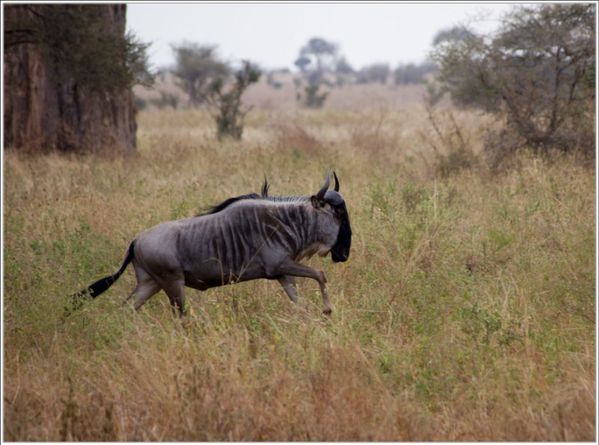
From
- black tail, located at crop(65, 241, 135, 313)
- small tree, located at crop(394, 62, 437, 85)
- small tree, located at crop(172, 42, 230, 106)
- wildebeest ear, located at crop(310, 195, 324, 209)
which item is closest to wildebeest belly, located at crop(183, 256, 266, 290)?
black tail, located at crop(65, 241, 135, 313)

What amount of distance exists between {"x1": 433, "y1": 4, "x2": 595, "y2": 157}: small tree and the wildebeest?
6562 mm

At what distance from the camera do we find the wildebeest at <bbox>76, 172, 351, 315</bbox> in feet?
17.4

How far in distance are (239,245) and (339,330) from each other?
114 centimetres

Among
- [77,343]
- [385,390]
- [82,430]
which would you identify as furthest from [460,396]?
[77,343]

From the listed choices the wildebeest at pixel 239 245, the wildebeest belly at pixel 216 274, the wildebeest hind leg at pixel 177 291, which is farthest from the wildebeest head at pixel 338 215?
the wildebeest hind leg at pixel 177 291

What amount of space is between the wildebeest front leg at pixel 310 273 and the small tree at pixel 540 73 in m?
6.78

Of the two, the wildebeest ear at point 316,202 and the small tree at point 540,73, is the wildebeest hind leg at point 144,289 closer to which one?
the wildebeest ear at point 316,202

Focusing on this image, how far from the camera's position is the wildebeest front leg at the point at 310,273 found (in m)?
5.30

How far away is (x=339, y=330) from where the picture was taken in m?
4.51

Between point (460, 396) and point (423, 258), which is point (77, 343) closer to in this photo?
point (460, 396)

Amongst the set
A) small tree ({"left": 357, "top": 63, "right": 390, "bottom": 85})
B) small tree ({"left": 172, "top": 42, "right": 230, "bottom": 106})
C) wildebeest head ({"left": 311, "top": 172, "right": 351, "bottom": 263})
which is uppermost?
wildebeest head ({"left": 311, "top": 172, "right": 351, "bottom": 263})

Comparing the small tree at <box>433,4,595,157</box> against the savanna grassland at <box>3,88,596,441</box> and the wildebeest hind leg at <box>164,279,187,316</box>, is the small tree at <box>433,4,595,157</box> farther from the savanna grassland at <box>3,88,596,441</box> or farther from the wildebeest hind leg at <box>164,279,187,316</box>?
the wildebeest hind leg at <box>164,279,187,316</box>

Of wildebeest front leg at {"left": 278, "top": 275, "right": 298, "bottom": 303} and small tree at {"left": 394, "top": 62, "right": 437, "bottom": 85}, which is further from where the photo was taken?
small tree at {"left": 394, "top": 62, "right": 437, "bottom": 85}

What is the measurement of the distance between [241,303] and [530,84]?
7.22 metres
